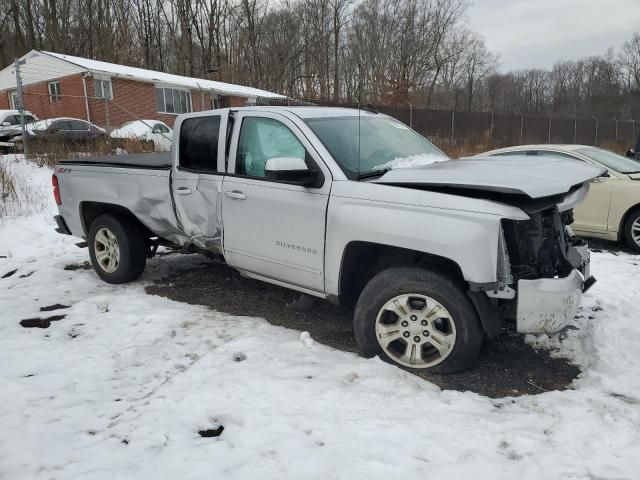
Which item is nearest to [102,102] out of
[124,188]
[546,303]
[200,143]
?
[124,188]

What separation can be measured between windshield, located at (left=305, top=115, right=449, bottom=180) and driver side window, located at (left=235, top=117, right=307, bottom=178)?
0.77 feet

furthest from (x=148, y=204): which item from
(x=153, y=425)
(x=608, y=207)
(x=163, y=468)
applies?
(x=608, y=207)

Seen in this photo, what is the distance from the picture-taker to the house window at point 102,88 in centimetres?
2589

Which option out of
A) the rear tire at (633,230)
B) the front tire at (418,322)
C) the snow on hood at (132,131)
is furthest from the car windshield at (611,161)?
the snow on hood at (132,131)

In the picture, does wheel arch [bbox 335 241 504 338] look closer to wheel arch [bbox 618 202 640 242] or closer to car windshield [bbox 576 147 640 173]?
wheel arch [bbox 618 202 640 242]

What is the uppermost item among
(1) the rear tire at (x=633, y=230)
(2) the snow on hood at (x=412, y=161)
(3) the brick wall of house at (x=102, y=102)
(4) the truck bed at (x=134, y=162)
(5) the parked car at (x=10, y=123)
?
(3) the brick wall of house at (x=102, y=102)

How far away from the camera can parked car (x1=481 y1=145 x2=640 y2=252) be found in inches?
262

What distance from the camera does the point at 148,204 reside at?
502 centimetres

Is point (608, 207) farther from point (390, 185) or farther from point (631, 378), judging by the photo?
point (390, 185)

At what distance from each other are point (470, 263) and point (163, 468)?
2.07 m

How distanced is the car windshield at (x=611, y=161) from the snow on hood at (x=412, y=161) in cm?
396

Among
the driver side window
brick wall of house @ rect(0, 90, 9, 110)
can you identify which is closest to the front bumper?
the driver side window

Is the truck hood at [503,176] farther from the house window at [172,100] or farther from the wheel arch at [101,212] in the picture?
the house window at [172,100]

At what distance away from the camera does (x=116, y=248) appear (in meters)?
5.45
